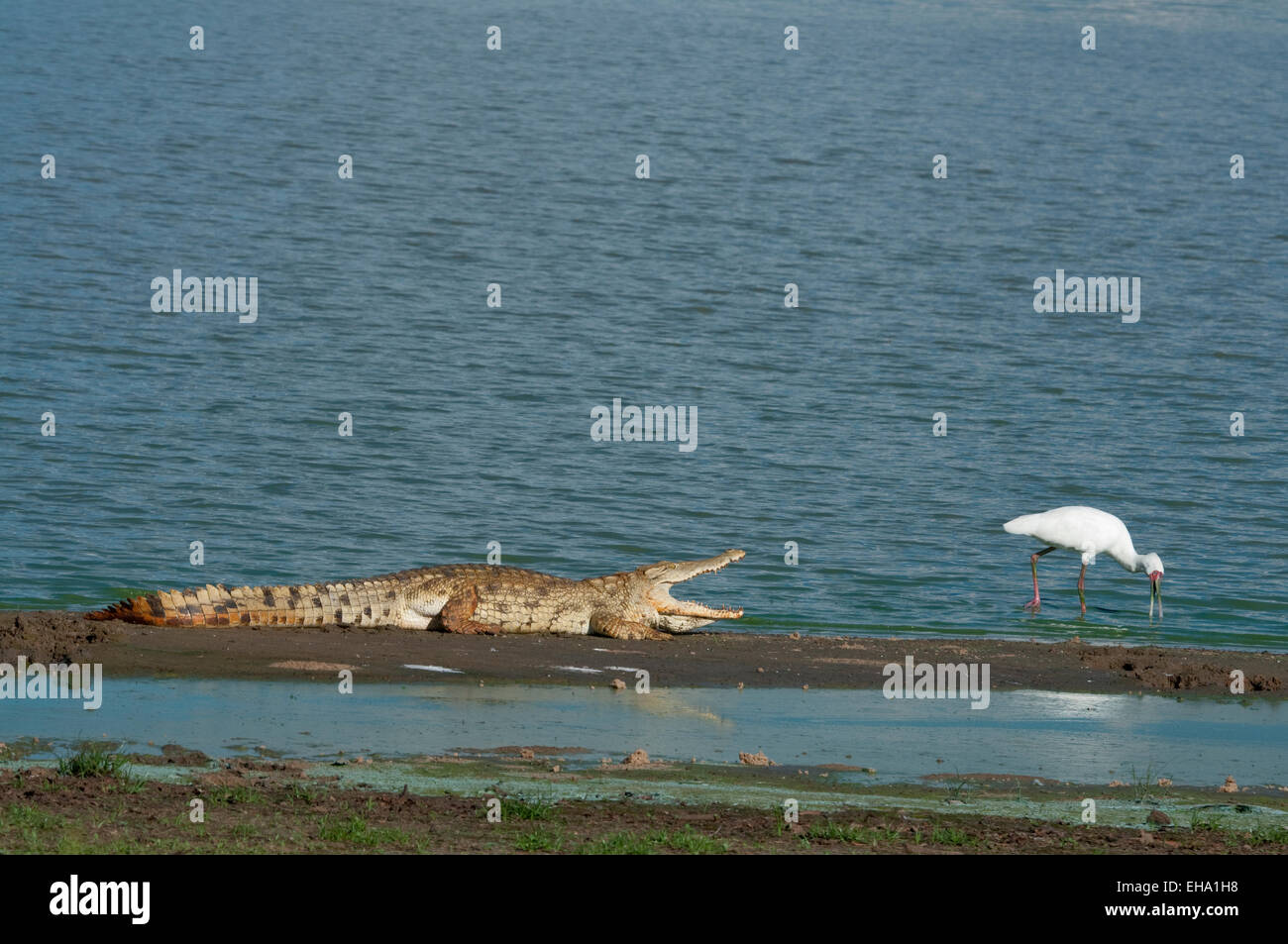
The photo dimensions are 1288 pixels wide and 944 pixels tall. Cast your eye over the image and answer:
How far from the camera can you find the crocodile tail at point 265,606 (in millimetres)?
14391

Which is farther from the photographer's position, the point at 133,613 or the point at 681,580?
the point at 681,580

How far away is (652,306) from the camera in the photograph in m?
33.7

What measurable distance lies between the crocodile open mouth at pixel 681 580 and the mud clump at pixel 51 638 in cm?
472

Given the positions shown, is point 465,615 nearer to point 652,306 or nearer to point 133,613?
point 133,613

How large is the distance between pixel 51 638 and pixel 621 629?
190 inches

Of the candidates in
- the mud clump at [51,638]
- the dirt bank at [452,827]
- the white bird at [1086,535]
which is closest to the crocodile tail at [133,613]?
the mud clump at [51,638]

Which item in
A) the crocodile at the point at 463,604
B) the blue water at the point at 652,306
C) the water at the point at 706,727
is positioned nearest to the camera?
the water at the point at 706,727

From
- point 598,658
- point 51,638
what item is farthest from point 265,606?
point 598,658

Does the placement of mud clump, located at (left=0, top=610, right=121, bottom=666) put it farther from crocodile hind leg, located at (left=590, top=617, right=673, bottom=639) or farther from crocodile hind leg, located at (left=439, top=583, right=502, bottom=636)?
crocodile hind leg, located at (left=590, top=617, right=673, bottom=639)

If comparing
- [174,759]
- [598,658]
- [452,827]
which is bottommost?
[452,827]

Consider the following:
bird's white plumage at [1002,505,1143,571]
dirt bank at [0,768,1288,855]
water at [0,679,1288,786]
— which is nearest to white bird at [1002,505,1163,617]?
bird's white plumage at [1002,505,1143,571]

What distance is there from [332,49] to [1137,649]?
45.1 meters

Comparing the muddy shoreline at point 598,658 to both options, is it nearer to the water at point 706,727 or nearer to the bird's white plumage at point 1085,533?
the water at point 706,727

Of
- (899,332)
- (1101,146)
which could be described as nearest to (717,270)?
(899,332)
